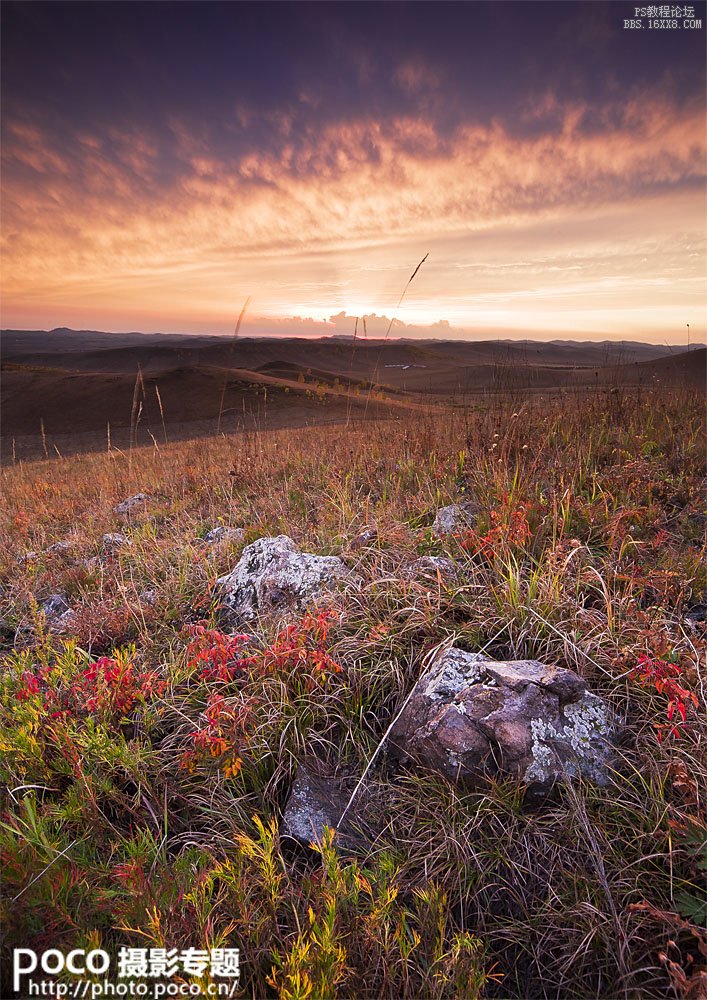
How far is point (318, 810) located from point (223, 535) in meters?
2.75

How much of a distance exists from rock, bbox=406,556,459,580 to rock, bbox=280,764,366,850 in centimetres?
122

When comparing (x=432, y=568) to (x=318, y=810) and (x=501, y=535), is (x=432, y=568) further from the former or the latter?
(x=318, y=810)

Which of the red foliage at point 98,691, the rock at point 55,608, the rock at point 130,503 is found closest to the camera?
the red foliage at point 98,691

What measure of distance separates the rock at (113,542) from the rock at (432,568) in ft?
9.26

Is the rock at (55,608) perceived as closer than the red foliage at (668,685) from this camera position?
No

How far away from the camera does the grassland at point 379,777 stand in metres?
1.38

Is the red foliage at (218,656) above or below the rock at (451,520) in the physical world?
below

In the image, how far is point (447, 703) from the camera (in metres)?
2.01

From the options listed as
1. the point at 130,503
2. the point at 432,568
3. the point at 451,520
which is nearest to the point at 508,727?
the point at 432,568

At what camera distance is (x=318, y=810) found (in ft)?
6.11

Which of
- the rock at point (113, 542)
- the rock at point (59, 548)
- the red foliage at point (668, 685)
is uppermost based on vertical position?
the red foliage at point (668, 685)

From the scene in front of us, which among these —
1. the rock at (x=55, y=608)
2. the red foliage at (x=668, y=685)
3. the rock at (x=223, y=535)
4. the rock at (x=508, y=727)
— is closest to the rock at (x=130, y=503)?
the rock at (x=223, y=535)

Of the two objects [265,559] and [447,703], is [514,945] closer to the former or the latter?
[447,703]

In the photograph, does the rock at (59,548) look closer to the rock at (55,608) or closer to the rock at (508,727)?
the rock at (55,608)
